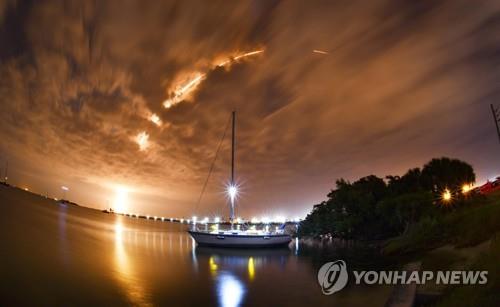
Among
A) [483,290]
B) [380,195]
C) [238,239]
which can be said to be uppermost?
[380,195]

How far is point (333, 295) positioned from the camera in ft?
83.4

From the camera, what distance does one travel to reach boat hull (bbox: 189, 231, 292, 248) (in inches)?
2492

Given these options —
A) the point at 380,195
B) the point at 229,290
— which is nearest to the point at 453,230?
the point at 229,290

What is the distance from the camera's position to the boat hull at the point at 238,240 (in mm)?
63303

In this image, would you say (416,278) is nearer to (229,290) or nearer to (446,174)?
(229,290)

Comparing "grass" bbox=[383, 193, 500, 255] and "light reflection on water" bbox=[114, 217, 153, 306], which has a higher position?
"grass" bbox=[383, 193, 500, 255]

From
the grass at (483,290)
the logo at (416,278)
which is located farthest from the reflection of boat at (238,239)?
the grass at (483,290)

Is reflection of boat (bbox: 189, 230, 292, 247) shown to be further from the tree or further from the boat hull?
the tree

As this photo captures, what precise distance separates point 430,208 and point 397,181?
35697 mm

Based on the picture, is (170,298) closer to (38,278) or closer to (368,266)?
(38,278)

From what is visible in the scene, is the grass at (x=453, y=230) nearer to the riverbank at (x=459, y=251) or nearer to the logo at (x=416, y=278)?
the riverbank at (x=459, y=251)

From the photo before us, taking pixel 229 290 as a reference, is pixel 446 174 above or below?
above

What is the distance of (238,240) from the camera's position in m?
63.7

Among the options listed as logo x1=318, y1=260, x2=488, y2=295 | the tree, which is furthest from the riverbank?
the tree
